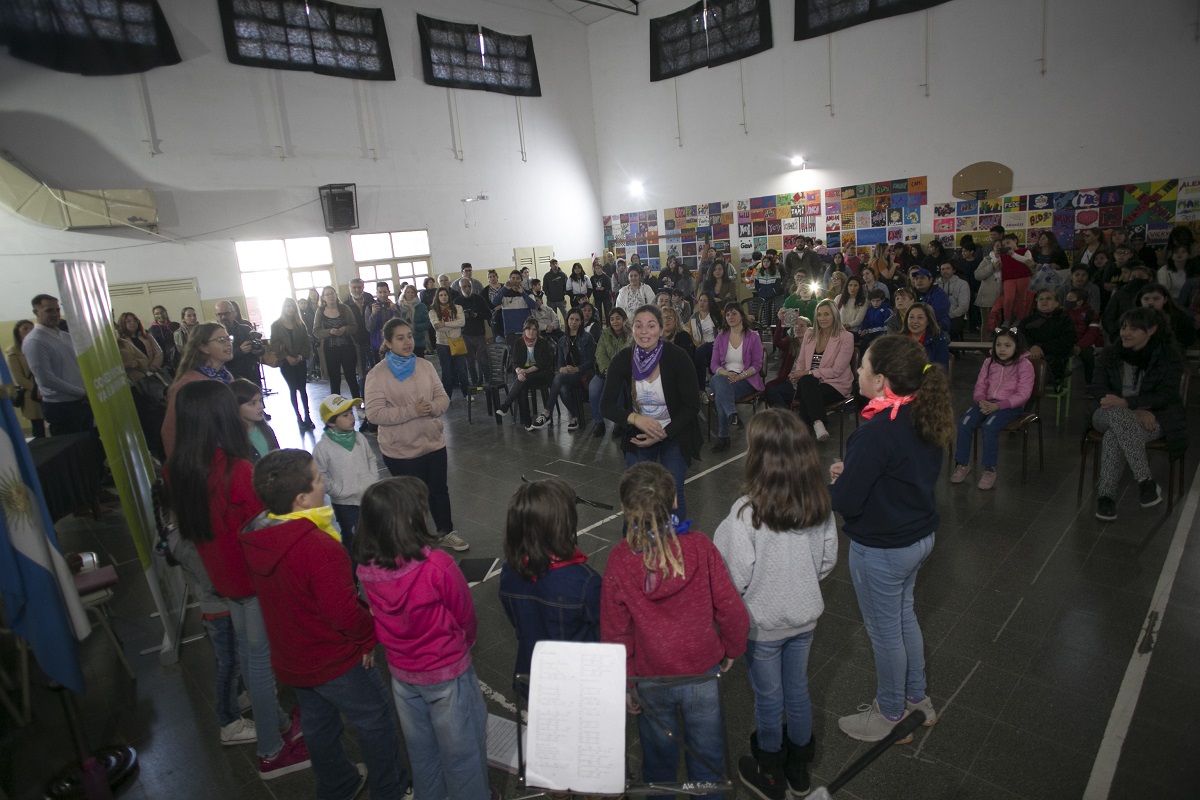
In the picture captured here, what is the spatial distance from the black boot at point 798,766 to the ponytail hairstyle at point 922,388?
1.19 metres

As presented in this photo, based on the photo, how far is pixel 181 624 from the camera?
157 inches

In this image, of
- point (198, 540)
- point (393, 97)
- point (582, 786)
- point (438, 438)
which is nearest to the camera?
point (582, 786)

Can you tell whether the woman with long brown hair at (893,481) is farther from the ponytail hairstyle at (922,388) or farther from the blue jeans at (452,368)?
the blue jeans at (452,368)

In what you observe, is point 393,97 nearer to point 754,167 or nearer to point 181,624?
point 754,167

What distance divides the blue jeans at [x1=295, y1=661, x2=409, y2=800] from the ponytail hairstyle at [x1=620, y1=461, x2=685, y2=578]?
1146mm

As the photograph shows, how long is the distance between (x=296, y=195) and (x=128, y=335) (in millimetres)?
5914

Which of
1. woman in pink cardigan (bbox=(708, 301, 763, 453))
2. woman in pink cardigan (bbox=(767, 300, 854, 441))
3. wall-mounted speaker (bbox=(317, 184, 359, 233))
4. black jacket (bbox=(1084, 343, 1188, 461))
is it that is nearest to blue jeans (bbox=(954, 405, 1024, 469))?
black jacket (bbox=(1084, 343, 1188, 461))

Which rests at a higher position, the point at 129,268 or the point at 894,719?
the point at 129,268

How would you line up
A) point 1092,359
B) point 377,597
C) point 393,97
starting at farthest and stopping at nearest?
point 393,97 < point 1092,359 < point 377,597

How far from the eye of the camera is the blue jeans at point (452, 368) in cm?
944

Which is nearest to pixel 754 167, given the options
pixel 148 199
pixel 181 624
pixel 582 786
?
pixel 148 199

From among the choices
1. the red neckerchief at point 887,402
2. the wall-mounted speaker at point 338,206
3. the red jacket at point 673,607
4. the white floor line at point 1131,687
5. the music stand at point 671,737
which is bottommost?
the white floor line at point 1131,687

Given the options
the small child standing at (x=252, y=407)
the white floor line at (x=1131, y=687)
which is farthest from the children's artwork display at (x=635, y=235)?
the small child standing at (x=252, y=407)

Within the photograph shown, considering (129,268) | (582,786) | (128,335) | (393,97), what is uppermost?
(393,97)
